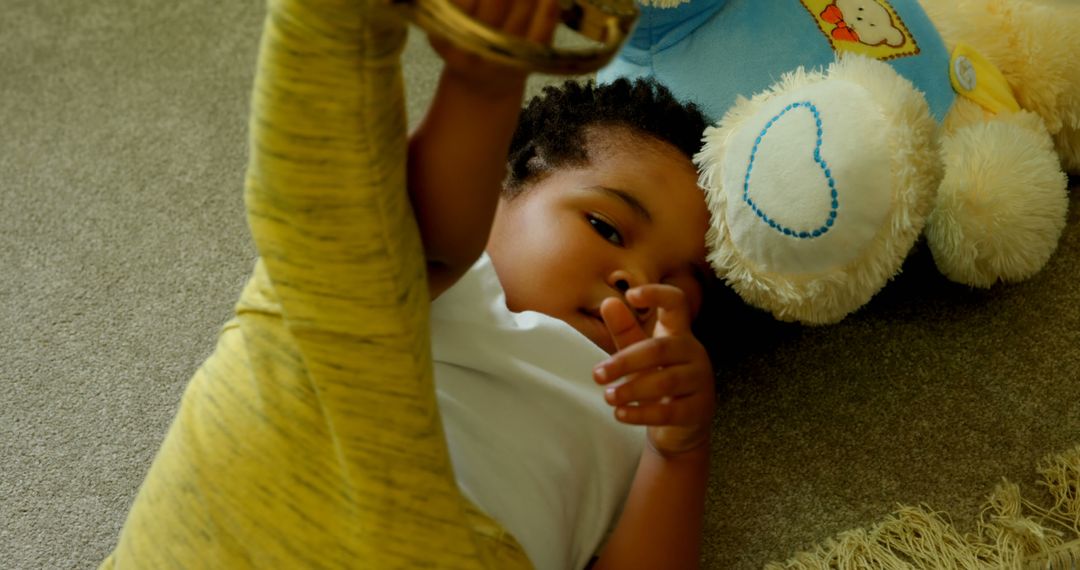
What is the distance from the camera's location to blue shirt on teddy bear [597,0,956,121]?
0.86 meters

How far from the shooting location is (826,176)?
731 millimetres

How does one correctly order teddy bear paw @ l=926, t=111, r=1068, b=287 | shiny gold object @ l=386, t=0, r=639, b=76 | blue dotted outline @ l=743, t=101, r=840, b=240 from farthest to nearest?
teddy bear paw @ l=926, t=111, r=1068, b=287 < blue dotted outline @ l=743, t=101, r=840, b=240 < shiny gold object @ l=386, t=0, r=639, b=76

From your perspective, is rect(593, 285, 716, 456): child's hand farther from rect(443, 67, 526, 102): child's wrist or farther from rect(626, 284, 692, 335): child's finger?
rect(443, 67, 526, 102): child's wrist

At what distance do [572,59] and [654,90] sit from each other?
0.44 meters

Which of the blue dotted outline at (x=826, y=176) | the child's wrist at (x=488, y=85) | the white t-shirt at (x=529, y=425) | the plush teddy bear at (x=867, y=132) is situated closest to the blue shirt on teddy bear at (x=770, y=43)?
the plush teddy bear at (x=867, y=132)

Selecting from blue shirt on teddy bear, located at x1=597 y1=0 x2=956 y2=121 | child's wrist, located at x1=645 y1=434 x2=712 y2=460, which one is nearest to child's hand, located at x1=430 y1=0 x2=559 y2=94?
child's wrist, located at x1=645 y1=434 x2=712 y2=460

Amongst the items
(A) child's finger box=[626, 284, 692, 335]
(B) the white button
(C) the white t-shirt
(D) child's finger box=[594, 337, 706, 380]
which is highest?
(B) the white button

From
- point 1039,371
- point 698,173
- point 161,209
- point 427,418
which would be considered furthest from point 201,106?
point 1039,371

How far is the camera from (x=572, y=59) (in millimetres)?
453

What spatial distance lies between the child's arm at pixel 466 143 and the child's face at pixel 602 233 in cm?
16

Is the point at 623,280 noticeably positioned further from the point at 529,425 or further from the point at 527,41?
the point at 527,41

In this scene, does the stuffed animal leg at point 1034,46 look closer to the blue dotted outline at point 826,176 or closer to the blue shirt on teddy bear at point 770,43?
the blue shirt on teddy bear at point 770,43

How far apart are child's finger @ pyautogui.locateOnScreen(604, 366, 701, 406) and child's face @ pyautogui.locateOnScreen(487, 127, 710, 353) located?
117mm

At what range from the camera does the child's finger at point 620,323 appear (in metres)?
0.66
